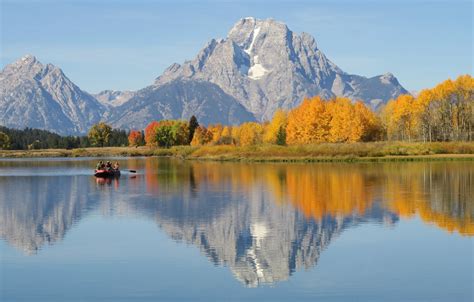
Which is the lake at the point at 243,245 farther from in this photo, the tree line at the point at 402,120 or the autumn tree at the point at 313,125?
the autumn tree at the point at 313,125

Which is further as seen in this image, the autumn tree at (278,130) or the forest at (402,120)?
the autumn tree at (278,130)

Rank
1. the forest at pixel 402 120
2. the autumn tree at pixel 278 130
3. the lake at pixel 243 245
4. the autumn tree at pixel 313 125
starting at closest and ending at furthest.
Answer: the lake at pixel 243 245 → the forest at pixel 402 120 → the autumn tree at pixel 313 125 → the autumn tree at pixel 278 130

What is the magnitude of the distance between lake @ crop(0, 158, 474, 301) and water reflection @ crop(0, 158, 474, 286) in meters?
0.13

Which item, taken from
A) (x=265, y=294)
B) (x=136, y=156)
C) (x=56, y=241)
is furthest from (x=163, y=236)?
(x=136, y=156)

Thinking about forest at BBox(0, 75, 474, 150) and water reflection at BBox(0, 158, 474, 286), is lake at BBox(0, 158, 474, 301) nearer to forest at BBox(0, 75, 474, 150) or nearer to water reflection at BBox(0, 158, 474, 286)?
water reflection at BBox(0, 158, 474, 286)

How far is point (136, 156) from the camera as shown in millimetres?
193750

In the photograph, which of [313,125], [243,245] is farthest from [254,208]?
[313,125]

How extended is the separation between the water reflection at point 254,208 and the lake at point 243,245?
13 centimetres

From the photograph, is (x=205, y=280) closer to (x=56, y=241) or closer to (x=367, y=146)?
(x=56, y=241)

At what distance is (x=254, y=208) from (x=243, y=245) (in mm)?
15132

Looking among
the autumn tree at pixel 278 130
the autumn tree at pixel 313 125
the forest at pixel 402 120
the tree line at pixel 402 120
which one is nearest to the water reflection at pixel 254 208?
the tree line at pixel 402 120

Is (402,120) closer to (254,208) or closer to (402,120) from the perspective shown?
(402,120)

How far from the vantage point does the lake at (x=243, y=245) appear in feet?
78.9

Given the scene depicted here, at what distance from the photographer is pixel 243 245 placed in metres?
32.4
